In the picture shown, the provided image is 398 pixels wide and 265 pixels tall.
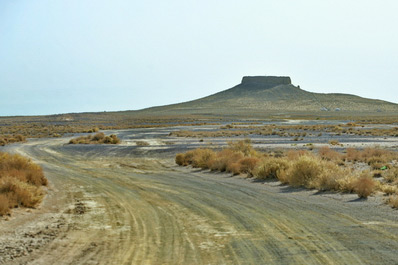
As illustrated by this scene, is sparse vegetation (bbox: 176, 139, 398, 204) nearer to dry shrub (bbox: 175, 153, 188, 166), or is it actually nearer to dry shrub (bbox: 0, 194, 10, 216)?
dry shrub (bbox: 175, 153, 188, 166)

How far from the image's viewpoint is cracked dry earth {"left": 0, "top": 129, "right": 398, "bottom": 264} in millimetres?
8203

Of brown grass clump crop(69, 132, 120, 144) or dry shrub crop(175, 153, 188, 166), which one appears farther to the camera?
brown grass clump crop(69, 132, 120, 144)

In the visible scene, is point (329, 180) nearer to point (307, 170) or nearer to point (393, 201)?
point (307, 170)

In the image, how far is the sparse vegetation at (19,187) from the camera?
12.7 metres

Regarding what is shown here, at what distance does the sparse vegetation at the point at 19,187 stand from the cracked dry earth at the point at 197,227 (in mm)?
350

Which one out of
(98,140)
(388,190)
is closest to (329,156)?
(388,190)

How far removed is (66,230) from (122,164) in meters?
18.5

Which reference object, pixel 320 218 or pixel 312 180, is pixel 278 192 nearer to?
pixel 312 180

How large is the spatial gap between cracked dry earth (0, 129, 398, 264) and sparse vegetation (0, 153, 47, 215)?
350mm

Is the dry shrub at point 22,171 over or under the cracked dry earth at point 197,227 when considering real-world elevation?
over

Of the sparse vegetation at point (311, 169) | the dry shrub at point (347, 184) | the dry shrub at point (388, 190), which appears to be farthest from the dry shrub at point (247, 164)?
the dry shrub at point (388, 190)

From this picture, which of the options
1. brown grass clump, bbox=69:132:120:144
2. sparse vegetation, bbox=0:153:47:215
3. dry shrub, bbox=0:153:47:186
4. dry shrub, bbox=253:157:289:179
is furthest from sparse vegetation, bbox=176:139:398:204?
brown grass clump, bbox=69:132:120:144

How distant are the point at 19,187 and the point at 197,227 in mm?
5967

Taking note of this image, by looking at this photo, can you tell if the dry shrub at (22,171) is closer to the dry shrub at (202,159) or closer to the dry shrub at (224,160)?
the dry shrub at (224,160)
